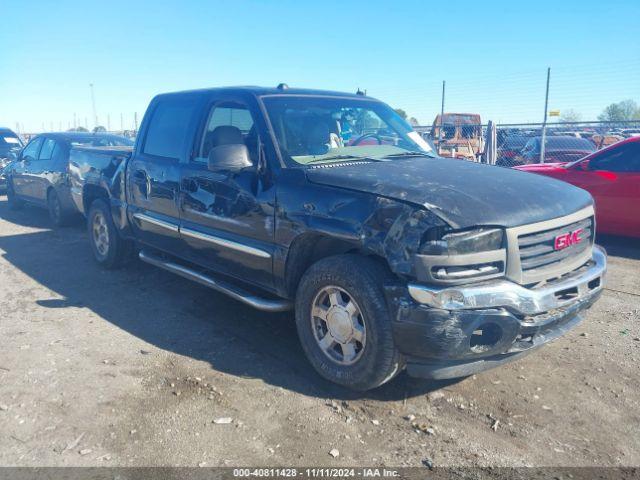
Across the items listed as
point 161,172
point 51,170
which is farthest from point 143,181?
point 51,170

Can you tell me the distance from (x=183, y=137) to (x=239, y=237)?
4.37 ft

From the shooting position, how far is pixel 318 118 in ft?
14.7

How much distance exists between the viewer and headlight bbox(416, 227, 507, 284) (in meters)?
3.03

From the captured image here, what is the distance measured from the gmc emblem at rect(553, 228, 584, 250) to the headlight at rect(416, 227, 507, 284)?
1.71 feet

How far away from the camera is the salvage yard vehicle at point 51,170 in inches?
373

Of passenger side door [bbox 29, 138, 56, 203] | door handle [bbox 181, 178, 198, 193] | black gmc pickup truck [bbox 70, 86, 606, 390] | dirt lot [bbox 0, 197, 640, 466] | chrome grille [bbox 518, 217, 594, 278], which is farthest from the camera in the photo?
passenger side door [bbox 29, 138, 56, 203]

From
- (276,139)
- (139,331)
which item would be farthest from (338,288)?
(139,331)

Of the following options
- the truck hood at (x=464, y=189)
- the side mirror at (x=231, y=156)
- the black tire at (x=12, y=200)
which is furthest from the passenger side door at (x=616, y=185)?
the black tire at (x=12, y=200)

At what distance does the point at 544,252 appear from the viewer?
11.0ft

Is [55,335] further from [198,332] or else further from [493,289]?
[493,289]

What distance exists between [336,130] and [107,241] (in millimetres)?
3379

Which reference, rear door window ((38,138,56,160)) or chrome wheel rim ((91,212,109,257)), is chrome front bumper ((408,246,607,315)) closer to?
chrome wheel rim ((91,212,109,257))

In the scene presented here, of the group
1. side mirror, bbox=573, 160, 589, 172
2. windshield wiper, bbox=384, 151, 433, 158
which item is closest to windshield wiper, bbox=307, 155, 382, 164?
windshield wiper, bbox=384, 151, 433, 158

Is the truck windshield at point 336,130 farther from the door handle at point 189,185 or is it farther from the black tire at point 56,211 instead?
the black tire at point 56,211
